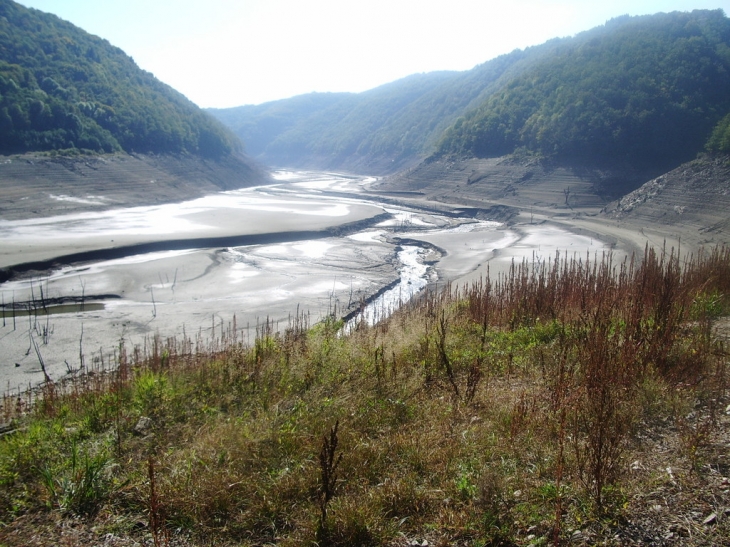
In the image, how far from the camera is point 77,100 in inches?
1789

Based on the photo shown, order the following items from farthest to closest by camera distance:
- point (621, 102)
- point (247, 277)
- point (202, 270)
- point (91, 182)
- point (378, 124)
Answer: point (378, 124)
point (621, 102)
point (91, 182)
point (202, 270)
point (247, 277)

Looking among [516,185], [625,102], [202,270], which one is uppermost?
[625,102]

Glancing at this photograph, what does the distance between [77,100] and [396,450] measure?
52.8m

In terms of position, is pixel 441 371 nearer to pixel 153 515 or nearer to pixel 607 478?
pixel 607 478

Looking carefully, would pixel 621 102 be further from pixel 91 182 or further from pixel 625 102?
pixel 91 182

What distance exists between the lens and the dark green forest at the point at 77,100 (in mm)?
37375

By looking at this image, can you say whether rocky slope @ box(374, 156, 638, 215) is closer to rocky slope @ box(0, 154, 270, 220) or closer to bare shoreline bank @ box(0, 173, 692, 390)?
bare shoreline bank @ box(0, 173, 692, 390)

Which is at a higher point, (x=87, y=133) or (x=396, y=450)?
(x=87, y=133)

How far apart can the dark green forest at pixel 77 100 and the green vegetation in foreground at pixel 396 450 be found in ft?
122

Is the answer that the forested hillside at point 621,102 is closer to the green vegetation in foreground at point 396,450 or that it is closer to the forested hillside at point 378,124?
the forested hillside at point 378,124

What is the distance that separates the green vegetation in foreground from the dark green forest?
3718cm

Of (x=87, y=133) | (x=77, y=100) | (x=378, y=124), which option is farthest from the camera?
(x=378, y=124)

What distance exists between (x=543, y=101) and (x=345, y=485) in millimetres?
54372

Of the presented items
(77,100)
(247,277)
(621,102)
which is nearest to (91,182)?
(77,100)
